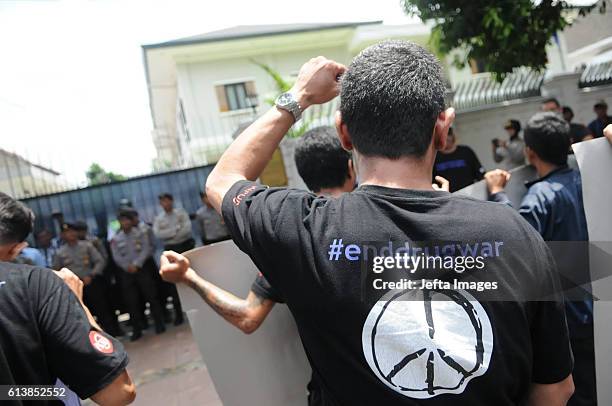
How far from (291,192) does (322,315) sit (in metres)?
0.29

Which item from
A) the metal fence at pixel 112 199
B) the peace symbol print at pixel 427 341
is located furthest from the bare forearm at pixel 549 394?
the metal fence at pixel 112 199

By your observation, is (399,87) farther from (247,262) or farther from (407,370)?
(247,262)

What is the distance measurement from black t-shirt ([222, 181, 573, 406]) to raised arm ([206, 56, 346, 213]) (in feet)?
0.65

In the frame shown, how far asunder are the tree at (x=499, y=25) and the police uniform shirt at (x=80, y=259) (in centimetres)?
A: 552

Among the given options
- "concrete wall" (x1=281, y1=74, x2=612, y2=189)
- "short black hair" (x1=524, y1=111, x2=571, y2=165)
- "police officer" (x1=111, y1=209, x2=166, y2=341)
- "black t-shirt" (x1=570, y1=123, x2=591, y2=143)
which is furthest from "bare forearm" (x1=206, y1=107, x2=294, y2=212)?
"concrete wall" (x1=281, y1=74, x2=612, y2=189)

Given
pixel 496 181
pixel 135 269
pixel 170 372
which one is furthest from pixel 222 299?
pixel 135 269

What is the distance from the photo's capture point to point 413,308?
976 millimetres

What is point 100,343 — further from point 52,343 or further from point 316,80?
point 316,80

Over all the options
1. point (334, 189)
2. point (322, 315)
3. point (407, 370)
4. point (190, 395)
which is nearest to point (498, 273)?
point (407, 370)

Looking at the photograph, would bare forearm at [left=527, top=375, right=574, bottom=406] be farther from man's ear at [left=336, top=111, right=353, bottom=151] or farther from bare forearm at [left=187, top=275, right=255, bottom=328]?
bare forearm at [left=187, top=275, right=255, bottom=328]

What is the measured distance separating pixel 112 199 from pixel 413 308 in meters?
7.71

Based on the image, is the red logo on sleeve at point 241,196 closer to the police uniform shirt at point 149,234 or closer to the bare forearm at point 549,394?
the bare forearm at point 549,394

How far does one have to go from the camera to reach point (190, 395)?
398 cm

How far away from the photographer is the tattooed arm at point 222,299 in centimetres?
159
